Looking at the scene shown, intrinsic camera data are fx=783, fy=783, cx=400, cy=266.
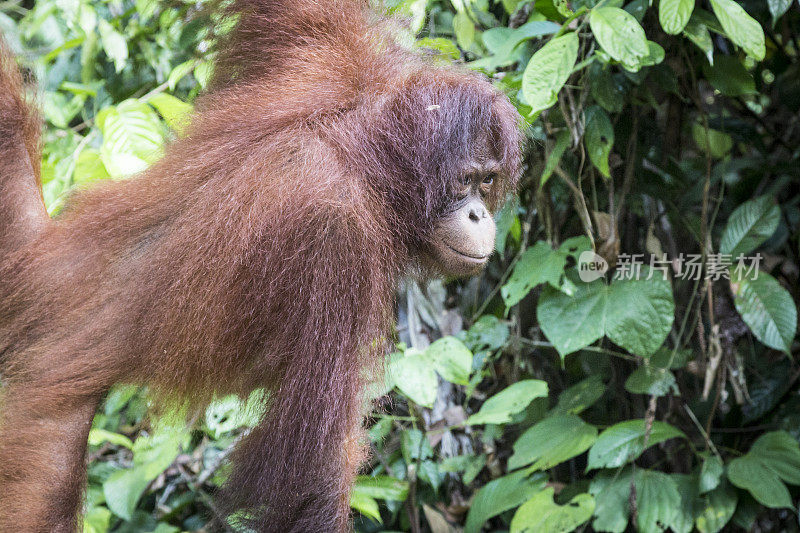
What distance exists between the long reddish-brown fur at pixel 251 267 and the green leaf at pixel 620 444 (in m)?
1.19

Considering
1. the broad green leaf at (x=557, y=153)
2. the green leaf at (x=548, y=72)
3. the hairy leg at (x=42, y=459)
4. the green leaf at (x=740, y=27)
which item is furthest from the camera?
the broad green leaf at (x=557, y=153)

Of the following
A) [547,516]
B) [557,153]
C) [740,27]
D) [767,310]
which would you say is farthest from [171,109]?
[767,310]

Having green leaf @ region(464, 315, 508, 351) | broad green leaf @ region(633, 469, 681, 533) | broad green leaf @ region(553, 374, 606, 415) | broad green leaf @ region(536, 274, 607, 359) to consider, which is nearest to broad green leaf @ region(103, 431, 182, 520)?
green leaf @ region(464, 315, 508, 351)

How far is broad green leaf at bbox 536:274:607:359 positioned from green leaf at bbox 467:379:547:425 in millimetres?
166

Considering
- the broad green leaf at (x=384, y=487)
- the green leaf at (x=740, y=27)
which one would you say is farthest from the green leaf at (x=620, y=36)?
the broad green leaf at (x=384, y=487)

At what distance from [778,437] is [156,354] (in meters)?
2.24

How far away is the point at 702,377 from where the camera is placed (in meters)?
Answer: 3.41

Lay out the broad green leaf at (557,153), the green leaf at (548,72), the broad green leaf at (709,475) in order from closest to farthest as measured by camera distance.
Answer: the green leaf at (548,72) → the broad green leaf at (557,153) → the broad green leaf at (709,475)

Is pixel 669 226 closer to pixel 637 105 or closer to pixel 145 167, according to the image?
pixel 637 105

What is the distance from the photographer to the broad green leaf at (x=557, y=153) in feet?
8.70

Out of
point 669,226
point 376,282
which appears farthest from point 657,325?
point 376,282

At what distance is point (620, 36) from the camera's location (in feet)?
7.30

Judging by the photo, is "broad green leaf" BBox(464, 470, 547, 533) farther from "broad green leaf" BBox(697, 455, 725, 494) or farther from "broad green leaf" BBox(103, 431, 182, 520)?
"broad green leaf" BBox(103, 431, 182, 520)

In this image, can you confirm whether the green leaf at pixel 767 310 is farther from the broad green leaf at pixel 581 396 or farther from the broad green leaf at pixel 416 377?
the broad green leaf at pixel 416 377
